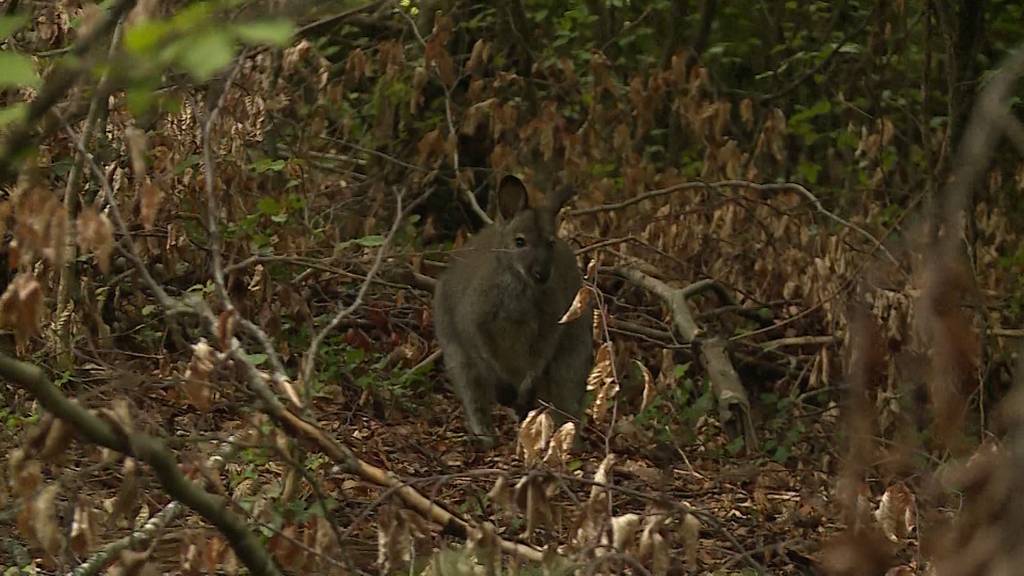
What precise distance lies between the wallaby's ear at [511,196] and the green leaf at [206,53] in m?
5.63

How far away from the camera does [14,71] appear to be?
2312 millimetres

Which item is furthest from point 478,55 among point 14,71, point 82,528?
point 14,71

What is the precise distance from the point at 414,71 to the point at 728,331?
2.40 metres

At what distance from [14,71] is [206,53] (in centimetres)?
44

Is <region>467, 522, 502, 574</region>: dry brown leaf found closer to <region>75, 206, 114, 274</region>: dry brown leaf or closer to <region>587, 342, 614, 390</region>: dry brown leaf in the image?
<region>587, 342, 614, 390</region>: dry brown leaf

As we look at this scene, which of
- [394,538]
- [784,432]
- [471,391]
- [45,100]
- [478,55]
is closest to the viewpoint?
[45,100]

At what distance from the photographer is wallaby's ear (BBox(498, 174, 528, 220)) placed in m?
7.77

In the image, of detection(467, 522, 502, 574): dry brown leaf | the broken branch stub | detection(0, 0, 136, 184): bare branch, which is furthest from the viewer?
the broken branch stub

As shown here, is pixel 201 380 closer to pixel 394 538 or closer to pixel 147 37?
pixel 394 538

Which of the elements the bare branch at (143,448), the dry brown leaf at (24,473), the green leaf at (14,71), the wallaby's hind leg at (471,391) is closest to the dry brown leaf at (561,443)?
the bare branch at (143,448)

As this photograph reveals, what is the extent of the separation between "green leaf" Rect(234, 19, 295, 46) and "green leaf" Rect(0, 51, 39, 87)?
38cm

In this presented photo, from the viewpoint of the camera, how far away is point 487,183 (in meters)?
9.75

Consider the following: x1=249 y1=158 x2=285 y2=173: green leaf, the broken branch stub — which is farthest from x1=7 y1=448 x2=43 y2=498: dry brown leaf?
the broken branch stub

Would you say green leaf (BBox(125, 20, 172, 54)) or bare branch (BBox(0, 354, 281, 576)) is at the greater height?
green leaf (BBox(125, 20, 172, 54))
